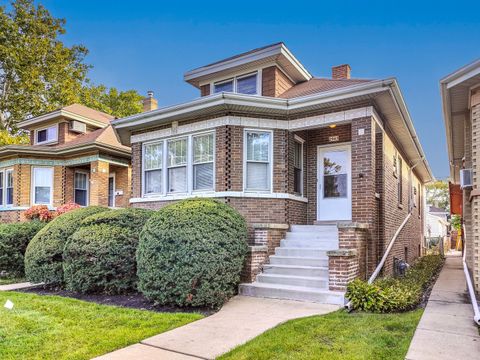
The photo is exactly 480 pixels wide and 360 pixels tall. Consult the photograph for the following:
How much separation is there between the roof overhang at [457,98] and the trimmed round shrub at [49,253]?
27.3ft

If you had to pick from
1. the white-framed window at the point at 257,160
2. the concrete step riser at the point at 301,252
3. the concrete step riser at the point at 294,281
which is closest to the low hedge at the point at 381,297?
the concrete step riser at the point at 294,281

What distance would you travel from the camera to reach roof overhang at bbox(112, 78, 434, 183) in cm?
796

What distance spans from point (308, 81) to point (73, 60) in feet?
68.9

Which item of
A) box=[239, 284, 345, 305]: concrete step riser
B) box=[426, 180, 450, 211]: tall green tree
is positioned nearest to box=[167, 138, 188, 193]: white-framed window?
box=[239, 284, 345, 305]: concrete step riser

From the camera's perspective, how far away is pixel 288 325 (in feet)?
16.9

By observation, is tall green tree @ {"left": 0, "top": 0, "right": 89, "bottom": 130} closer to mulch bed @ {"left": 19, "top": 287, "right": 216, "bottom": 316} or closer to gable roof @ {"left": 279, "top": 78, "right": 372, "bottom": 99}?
gable roof @ {"left": 279, "top": 78, "right": 372, "bottom": 99}

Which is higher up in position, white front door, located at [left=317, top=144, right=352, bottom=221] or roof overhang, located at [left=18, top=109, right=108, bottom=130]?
roof overhang, located at [left=18, top=109, right=108, bottom=130]

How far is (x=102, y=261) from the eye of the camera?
23.9 ft

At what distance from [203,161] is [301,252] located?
3.51m

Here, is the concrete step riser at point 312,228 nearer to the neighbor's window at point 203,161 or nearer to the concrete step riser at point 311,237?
the concrete step riser at point 311,237

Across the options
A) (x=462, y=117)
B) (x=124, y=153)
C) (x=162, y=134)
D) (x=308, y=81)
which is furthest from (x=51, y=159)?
(x=462, y=117)

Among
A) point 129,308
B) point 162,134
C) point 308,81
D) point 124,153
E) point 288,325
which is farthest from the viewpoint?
point 124,153

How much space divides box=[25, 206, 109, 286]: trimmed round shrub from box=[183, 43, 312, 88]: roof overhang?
5855mm

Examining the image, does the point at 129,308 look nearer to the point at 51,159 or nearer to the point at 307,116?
the point at 307,116
